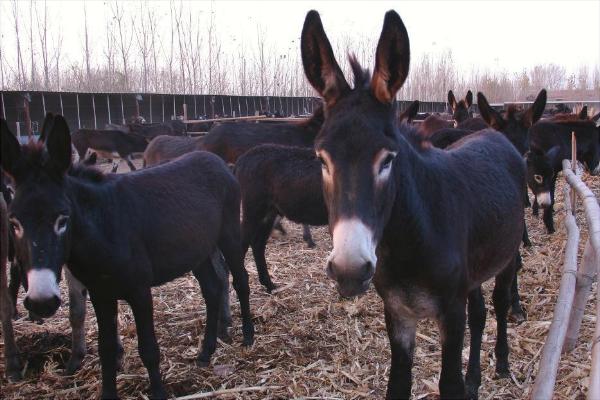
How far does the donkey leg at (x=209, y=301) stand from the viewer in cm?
422

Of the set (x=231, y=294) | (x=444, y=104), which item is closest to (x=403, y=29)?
(x=231, y=294)

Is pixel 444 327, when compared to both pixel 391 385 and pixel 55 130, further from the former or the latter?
pixel 55 130

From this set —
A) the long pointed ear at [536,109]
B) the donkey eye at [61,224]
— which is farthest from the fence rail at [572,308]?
the donkey eye at [61,224]

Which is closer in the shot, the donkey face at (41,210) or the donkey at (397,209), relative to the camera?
the donkey at (397,209)

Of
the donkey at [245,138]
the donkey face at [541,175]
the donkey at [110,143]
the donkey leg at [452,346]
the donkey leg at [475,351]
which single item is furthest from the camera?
the donkey at [110,143]

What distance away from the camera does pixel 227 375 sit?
156 inches

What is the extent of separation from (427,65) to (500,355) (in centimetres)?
5772

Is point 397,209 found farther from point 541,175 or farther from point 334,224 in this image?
point 541,175

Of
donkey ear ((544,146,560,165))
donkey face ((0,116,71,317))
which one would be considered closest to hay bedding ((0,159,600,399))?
donkey face ((0,116,71,317))

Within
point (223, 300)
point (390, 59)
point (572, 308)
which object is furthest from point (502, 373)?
point (390, 59)

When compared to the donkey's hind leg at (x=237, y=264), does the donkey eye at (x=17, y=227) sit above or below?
above

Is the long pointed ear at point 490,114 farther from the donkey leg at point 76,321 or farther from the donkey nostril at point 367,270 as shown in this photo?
the donkey leg at point 76,321

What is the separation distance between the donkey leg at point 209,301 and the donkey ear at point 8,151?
1903 millimetres

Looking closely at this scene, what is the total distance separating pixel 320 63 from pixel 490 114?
13.8 ft
